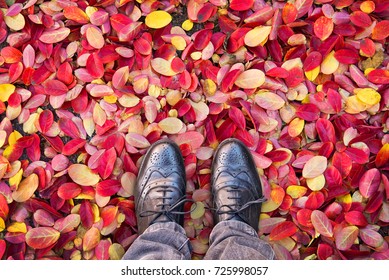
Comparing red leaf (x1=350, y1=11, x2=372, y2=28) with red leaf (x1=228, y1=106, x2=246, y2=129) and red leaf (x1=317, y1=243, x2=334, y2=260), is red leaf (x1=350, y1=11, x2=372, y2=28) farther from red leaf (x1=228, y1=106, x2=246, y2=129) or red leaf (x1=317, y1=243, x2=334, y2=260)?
red leaf (x1=317, y1=243, x2=334, y2=260)

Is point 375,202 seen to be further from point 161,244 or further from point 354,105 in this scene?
point 161,244

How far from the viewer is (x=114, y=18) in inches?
57.6

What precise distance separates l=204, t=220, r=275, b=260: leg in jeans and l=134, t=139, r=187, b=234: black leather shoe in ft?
0.43

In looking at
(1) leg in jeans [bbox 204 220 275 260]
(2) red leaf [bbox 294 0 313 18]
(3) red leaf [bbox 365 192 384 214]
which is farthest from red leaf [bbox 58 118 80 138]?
(3) red leaf [bbox 365 192 384 214]

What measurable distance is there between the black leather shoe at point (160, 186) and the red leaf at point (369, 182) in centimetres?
47

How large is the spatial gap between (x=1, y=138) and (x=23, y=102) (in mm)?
112

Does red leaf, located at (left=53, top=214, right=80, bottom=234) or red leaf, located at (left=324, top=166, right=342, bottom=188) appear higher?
red leaf, located at (left=324, top=166, right=342, bottom=188)

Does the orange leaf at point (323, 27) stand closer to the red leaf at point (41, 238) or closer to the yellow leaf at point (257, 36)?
the yellow leaf at point (257, 36)

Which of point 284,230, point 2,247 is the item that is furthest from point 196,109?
point 2,247

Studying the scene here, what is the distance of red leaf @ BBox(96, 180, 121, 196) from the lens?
1.44 m

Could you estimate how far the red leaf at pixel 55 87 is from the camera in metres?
1.46

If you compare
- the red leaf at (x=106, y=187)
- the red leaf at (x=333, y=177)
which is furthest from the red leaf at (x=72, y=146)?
the red leaf at (x=333, y=177)

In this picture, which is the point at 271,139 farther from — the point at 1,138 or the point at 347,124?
the point at 1,138

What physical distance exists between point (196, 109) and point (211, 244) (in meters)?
0.36
